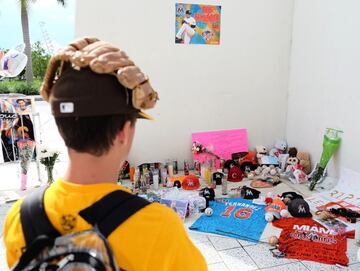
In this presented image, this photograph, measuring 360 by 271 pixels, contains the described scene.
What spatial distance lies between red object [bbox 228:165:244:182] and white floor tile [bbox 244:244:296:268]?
1215 millimetres

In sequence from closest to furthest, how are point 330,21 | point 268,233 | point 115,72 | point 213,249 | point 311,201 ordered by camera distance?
point 115,72 → point 213,249 → point 268,233 → point 311,201 → point 330,21

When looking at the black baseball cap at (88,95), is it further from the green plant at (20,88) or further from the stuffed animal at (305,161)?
the green plant at (20,88)

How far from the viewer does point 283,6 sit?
3688mm

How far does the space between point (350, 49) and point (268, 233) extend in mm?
1856

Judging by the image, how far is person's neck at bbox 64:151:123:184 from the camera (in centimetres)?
66

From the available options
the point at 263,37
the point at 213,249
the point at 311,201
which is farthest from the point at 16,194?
the point at 263,37

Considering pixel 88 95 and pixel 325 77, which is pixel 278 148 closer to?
pixel 325 77

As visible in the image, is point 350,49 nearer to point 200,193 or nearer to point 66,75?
point 200,193

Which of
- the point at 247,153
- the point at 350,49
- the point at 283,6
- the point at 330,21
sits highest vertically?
the point at 283,6

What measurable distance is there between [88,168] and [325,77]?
126 inches

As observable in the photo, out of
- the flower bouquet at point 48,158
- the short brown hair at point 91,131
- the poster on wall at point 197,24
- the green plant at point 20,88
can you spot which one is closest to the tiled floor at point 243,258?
the flower bouquet at point 48,158

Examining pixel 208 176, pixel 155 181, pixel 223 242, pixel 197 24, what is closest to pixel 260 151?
pixel 208 176

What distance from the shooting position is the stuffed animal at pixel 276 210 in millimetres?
2555

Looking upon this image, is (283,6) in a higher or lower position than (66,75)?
higher
